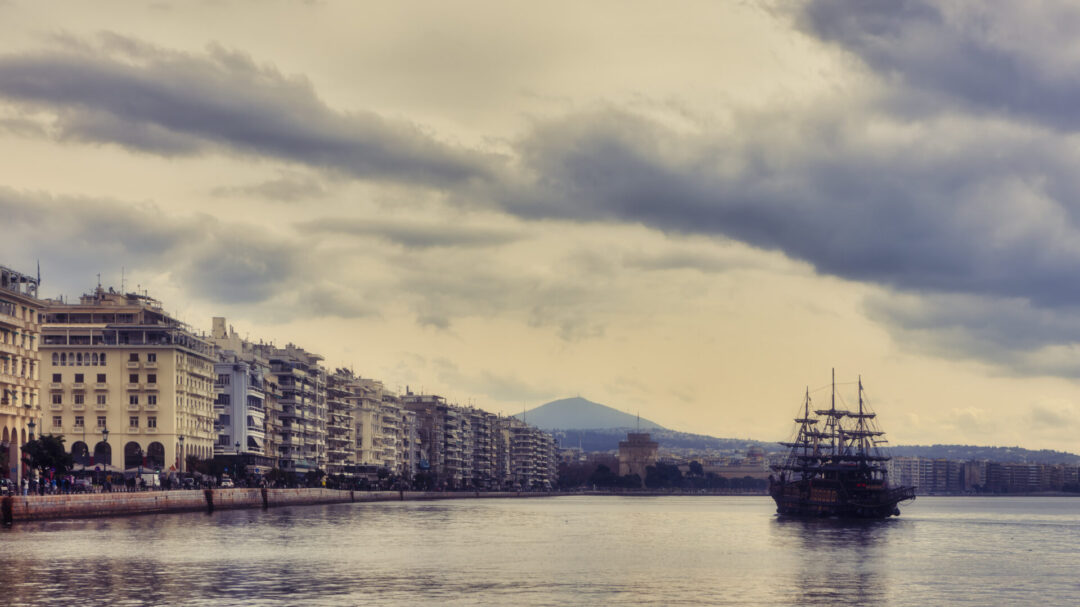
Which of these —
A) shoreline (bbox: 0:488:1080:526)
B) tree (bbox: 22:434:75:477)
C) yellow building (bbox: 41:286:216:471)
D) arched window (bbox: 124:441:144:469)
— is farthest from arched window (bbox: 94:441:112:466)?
tree (bbox: 22:434:75:477)

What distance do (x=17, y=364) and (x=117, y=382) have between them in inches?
1445

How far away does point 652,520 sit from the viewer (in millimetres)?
189500

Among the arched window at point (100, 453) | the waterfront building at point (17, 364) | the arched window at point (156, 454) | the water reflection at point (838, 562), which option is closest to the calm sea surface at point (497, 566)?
the water reflection at point (838, 562)

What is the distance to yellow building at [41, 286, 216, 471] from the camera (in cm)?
18050

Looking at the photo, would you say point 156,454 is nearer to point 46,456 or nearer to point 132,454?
point 132,454

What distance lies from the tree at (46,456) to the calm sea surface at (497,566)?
1022 cm

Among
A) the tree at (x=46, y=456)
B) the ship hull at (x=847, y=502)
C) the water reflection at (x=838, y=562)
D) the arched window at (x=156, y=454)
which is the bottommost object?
the ship hull at (x=847, y=502)

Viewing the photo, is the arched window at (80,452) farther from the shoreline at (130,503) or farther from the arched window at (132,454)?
the shoreline at (130,503)

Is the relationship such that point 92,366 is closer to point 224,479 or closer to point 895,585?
point 224,479

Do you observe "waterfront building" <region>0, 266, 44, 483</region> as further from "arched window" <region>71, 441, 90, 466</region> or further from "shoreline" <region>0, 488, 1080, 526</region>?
"arched window" <region>71, 441, 90, 466</region>

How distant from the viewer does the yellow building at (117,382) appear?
592ft

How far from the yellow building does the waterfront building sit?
27257 millimetres

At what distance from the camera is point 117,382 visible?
182 meters

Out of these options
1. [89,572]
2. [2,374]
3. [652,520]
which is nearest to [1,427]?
[2,374]
